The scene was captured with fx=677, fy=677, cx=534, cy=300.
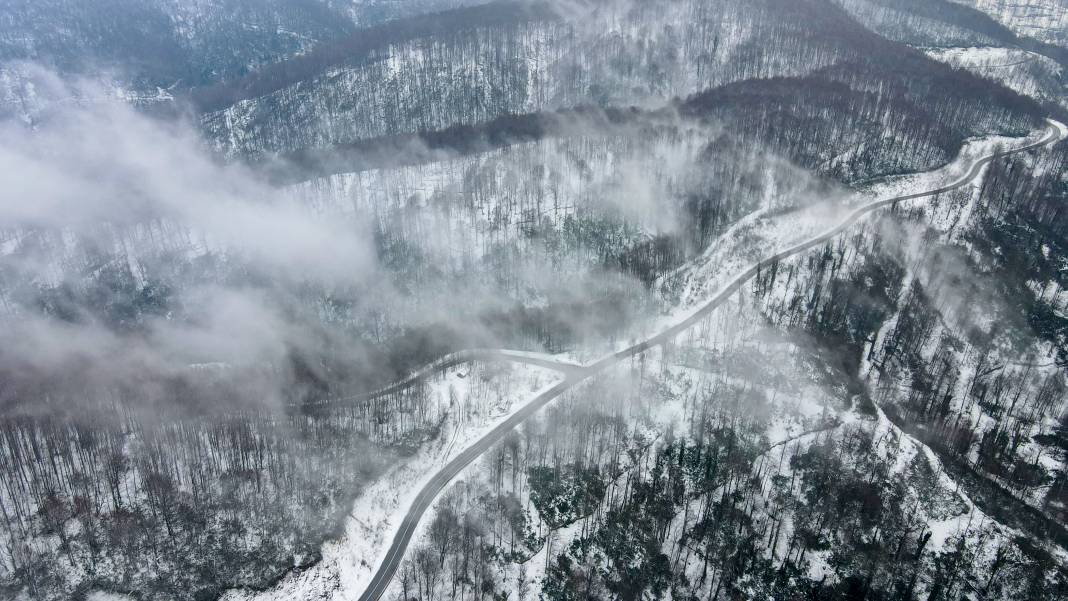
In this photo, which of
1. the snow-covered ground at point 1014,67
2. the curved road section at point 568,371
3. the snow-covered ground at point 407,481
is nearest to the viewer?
the snow-covered ground at point 407,481

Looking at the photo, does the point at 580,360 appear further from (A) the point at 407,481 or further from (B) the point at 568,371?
(A) the point at 407,481

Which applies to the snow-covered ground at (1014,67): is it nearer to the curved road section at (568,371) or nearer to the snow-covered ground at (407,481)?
the curved road section at (568,371)

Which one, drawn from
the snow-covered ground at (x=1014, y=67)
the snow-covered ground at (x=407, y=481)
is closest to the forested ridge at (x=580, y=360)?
the snow-covered ground at (x=407, y=481)

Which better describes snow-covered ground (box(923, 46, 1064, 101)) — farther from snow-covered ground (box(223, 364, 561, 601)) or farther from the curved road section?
snow-covered ground (box(223, 364, 561, 601))

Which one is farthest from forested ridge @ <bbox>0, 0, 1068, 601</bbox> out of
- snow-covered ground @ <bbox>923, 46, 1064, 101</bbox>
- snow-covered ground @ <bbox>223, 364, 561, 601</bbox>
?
snow-covered ground @ <bbox>923, 46, 1064, 101</bbox>

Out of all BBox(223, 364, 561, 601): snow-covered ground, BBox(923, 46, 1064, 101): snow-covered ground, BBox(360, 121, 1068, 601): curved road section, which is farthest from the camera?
BBox(923, 46, 1064, 101): snow-covered ground

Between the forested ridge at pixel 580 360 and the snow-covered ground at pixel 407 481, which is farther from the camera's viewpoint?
the forested ridge at pixel 580 360

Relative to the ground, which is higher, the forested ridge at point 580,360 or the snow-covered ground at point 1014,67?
the snow-covered ground at point 1014,67

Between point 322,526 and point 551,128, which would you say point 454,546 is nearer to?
point 322,526

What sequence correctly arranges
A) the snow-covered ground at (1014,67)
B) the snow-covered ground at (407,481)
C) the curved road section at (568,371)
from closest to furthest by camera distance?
the snow-covered ground at (407,481) → the curved road section at (568,371) → the snow-covered ground at (1014,67)
